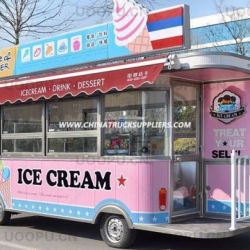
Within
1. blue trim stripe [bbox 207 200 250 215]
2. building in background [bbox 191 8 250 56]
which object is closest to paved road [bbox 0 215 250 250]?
blue trim stripe [bbox 207 200 250 215]

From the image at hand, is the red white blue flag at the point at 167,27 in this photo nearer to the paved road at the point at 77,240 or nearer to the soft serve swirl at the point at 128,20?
the soft serve swirl at the point at 128,20

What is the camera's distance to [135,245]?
7.45 metres

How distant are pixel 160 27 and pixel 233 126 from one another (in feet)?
5.84

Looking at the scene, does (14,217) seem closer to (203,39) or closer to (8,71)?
(8,71)

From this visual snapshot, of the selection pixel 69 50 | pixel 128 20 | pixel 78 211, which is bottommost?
pixel 78 211

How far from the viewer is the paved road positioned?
755cm

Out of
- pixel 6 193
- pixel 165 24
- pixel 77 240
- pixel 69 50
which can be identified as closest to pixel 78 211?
pixel 77 240

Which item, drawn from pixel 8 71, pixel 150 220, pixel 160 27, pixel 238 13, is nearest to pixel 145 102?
pixel 160 27

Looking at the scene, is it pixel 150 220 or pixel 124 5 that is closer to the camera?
pixel 150 220

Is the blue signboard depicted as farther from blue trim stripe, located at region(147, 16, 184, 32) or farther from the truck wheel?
the truck wheel

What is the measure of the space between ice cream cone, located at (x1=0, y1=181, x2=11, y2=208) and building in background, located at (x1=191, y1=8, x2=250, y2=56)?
1366cm

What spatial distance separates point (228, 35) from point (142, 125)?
2016 cm

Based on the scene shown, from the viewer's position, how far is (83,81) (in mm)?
7594

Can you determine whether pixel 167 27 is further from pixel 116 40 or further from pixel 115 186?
pixel 115 186
